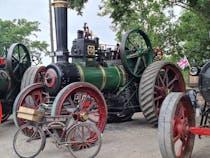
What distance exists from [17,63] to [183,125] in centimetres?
508

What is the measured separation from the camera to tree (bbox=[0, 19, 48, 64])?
2824cm

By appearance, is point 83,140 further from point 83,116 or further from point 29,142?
point 29,142

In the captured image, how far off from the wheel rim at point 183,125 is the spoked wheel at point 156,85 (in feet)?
9.00

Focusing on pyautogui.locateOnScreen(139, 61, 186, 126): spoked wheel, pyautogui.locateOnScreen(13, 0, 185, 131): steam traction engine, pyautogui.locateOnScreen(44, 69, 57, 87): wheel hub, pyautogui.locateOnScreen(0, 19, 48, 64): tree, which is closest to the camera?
pyautogui.locateOnScreen(13, 0, 185, 131): steam traction engine

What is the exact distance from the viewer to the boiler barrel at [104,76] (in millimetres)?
6613

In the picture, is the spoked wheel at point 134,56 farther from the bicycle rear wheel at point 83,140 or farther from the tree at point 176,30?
the tree at point 176,30

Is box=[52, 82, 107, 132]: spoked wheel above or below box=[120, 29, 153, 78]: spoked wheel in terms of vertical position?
below

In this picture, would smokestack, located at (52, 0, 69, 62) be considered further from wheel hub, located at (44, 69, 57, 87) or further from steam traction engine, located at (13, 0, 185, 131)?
wheel hub, located at (44, 69, 57, 87)

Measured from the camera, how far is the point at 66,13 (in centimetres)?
661

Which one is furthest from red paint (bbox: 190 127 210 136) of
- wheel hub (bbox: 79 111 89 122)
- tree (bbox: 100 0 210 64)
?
tree (bbox: 100 0 210 64)

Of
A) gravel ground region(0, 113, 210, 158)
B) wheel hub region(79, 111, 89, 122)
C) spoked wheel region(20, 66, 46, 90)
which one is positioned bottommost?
gravel ground region(0, 113, 210, 158)

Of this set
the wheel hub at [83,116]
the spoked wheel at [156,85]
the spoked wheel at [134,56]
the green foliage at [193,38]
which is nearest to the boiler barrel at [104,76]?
the spoked wheel at [134,56]

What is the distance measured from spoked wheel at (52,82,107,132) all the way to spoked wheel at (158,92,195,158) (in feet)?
5.62

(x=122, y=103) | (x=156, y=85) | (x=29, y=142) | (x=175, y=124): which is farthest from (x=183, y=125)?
(x=122, y=103)
